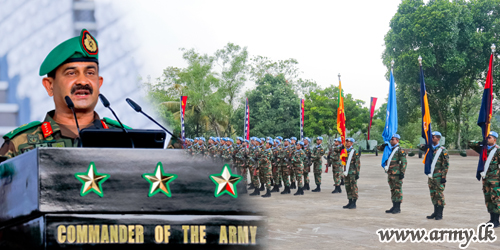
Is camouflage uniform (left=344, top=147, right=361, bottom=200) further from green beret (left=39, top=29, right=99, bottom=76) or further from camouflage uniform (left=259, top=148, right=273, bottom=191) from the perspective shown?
green beret (left=39, top=29, right=99, bottom=76)

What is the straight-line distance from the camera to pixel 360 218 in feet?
30.9

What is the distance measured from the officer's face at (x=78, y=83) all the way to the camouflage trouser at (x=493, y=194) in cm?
720

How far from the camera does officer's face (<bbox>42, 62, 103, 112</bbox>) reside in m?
2.96

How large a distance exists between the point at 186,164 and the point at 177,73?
1533 inches

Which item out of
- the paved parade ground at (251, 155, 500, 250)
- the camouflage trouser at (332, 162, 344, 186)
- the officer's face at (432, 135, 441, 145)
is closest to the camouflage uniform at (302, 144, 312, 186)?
the paved parade ground at (251, 155, 500, 250)

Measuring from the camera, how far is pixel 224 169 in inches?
71.9

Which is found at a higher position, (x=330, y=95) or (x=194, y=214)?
(x=330, y=95)

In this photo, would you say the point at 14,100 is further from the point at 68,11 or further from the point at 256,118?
the point at 256,118

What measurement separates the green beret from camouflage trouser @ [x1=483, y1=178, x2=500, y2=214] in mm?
7275

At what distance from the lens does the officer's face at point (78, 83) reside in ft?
9.71

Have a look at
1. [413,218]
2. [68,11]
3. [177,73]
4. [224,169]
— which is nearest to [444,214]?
[413,218]

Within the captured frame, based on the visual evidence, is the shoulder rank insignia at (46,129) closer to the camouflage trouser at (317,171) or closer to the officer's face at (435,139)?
the officer's face at (435,139)

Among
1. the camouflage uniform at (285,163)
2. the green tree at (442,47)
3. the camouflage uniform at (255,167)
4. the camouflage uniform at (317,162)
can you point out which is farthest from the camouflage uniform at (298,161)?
the green tree at (442,47)

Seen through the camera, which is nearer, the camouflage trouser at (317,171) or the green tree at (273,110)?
the camouflage trouser at (317,171)
